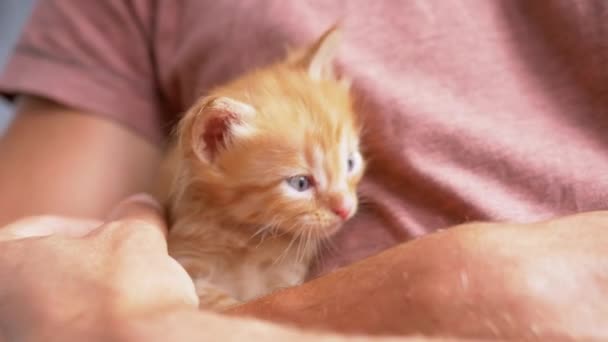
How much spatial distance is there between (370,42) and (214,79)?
0.28 meters

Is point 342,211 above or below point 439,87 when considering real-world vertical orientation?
below

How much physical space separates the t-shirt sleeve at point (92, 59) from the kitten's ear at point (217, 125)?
29 centimetres

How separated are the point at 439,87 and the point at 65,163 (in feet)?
2.10

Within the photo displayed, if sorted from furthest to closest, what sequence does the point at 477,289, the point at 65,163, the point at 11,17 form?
the point at 11,17 < the point at 65,163 < the point at 477,289

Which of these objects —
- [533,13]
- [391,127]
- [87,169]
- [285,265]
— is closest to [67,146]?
[87,169]

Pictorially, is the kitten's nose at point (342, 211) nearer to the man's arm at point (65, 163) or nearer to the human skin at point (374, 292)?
the human skin at point (374, 292)

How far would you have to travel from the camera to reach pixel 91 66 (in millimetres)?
1144

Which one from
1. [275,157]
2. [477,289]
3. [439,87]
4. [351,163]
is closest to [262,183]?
[275,157]

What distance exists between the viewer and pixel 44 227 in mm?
887

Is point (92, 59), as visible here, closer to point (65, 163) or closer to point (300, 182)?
point (65, 163)

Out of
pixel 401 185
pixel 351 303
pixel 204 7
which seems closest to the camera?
pixel 351 303

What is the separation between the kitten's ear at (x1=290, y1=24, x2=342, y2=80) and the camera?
939 millimetres

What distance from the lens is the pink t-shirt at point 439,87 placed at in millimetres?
845

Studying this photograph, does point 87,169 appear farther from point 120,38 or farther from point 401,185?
point 401,185
